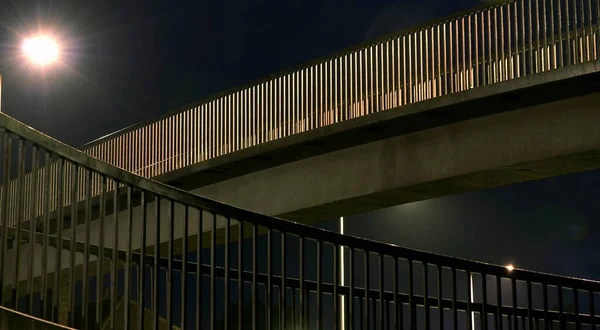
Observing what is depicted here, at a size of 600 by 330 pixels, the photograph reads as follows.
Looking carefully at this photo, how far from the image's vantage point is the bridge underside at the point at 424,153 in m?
20.0

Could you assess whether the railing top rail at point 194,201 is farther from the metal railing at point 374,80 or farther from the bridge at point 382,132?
the metal railing at point 374,80

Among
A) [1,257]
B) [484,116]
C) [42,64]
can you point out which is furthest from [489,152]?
[1,257]

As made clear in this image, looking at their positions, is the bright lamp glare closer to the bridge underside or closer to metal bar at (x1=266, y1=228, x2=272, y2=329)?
the bridge underside

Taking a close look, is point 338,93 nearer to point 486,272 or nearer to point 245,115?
point 245,115

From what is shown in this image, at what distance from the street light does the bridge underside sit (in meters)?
5.16

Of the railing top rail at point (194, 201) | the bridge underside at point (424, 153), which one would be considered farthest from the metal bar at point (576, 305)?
the bridge underside at point (424, 153)

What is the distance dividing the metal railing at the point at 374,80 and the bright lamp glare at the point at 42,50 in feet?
18.3

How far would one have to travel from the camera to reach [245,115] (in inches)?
1081

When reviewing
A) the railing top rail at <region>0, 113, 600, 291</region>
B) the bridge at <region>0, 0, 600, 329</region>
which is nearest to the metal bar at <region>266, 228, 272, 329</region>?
the railing top rail at <region>0, 113, 600, 291</region>

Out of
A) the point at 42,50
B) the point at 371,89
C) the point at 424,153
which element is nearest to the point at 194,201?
the point at 424,153

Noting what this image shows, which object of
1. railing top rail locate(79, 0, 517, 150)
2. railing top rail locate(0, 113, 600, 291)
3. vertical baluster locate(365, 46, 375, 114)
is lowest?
railing top rail locate(0, 113, 600, 291)

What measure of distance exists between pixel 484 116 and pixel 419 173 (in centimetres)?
197

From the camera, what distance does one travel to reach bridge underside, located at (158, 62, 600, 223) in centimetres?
2003

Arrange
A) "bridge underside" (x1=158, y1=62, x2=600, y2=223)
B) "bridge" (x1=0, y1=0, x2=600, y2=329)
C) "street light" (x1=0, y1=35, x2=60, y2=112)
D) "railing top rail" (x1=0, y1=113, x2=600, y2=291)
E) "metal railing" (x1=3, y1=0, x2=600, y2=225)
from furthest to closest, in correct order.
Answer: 1. "street light" (x1=0, y1=35, x2=60, y2=112)
2. "metal railing" (x1=3, y1=0, x2=600, y2=225)
3. "bridge underside" (x1=158, y1=62, x2=600, y2=223)
4. "bridge" (x1=0, y1=0, x2=600, y2=329)
5. "railing top rail" (x1=0, y1=113, x2=600, y2=291)
